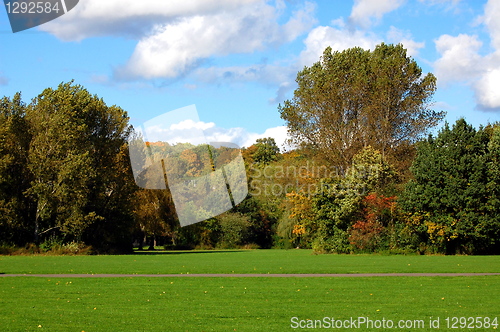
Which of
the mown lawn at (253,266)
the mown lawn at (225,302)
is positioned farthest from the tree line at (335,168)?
the mown lawn at (225,302)

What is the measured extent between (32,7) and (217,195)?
63.3 m

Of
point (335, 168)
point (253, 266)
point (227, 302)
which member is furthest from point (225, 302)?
point (335, 168)

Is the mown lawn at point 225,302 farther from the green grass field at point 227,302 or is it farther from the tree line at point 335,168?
the tree line at point 335,168

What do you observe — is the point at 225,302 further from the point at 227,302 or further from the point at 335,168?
the point at 335,168

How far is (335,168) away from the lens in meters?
58.3

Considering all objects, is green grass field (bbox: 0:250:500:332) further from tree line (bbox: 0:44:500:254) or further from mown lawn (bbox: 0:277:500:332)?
tree line (bbox: 0:44:500:254)

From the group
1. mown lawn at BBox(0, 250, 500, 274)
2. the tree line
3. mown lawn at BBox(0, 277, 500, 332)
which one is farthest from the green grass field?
the tree line

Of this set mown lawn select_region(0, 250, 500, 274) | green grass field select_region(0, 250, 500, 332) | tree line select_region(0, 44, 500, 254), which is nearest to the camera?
green grass field select_region(0, 250, 500, 332)

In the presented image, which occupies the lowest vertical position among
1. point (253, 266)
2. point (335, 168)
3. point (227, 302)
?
point (253, 266)

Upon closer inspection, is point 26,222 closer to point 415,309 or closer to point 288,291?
point 288,291

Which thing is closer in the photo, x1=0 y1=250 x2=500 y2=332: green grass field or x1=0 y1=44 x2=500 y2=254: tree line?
x1=0 y1=250 x2=500 y2=332: green grass field

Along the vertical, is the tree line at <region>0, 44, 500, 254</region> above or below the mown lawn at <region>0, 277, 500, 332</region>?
above

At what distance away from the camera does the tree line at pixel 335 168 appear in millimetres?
46031

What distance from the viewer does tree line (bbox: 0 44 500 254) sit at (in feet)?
151
